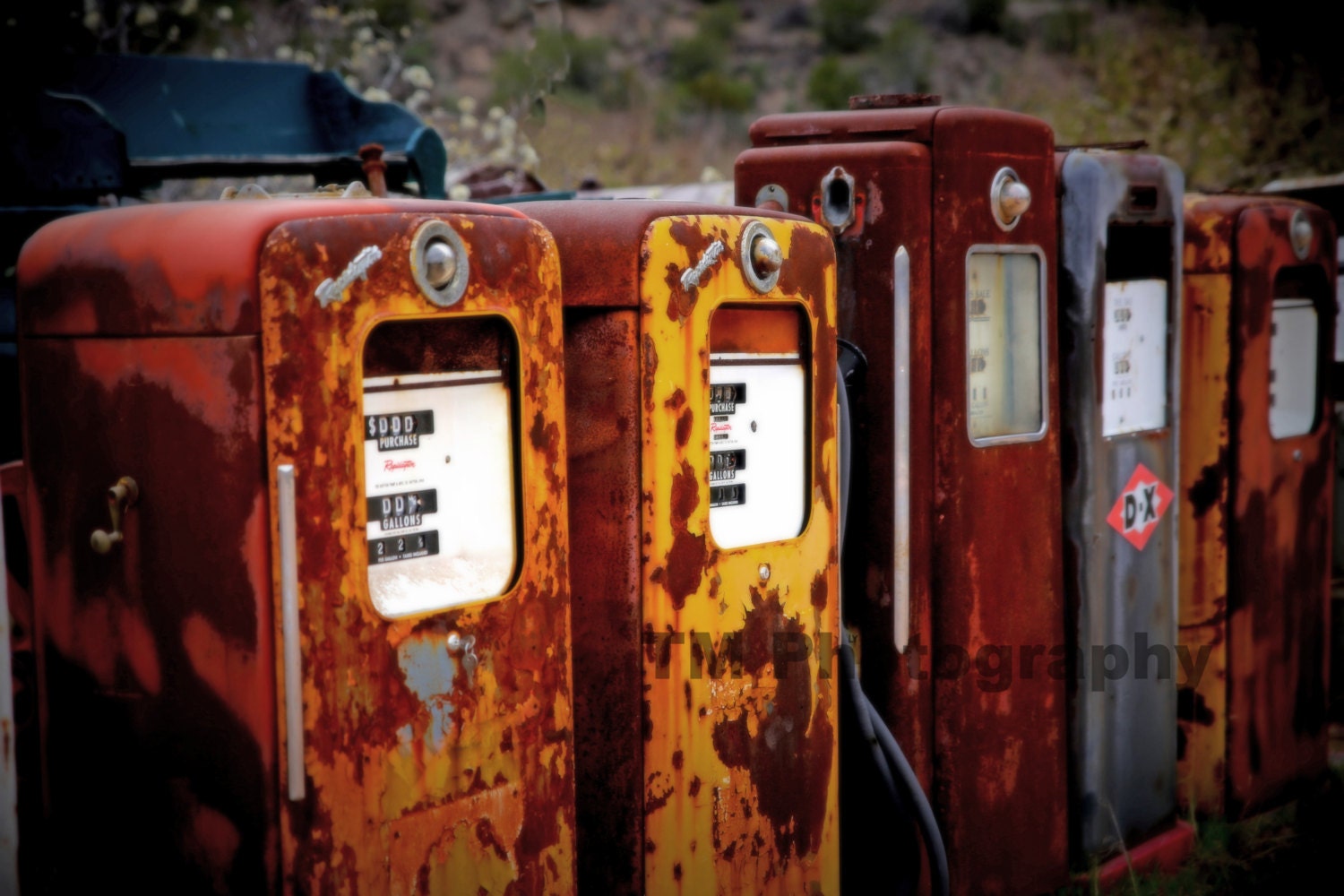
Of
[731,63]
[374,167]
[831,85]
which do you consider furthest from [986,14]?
[374,167]

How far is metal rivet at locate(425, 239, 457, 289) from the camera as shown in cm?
209

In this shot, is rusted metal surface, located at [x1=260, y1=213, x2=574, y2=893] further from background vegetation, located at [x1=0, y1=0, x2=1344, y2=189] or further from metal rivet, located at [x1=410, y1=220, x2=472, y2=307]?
background vegetation, located at [x1=0, y1=0, x2=1344, y2=189]

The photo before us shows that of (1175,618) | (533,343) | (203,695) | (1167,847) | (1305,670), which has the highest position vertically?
(533,343)

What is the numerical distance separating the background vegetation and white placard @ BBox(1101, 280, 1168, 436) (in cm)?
328

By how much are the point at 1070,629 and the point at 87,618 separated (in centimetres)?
242

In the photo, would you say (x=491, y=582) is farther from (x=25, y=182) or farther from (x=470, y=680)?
(x=25, y=182)

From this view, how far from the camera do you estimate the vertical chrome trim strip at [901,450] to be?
3.04m

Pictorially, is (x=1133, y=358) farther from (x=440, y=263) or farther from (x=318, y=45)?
(x=318, y=45)

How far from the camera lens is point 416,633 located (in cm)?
213

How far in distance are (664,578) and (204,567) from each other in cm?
86

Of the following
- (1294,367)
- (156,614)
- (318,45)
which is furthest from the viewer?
(318,45)

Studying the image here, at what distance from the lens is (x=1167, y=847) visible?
3.82 m

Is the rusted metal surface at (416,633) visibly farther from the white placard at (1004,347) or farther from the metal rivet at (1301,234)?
the metal rivet at (1301,234)

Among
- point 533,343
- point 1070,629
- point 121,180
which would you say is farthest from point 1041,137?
point 121,180
